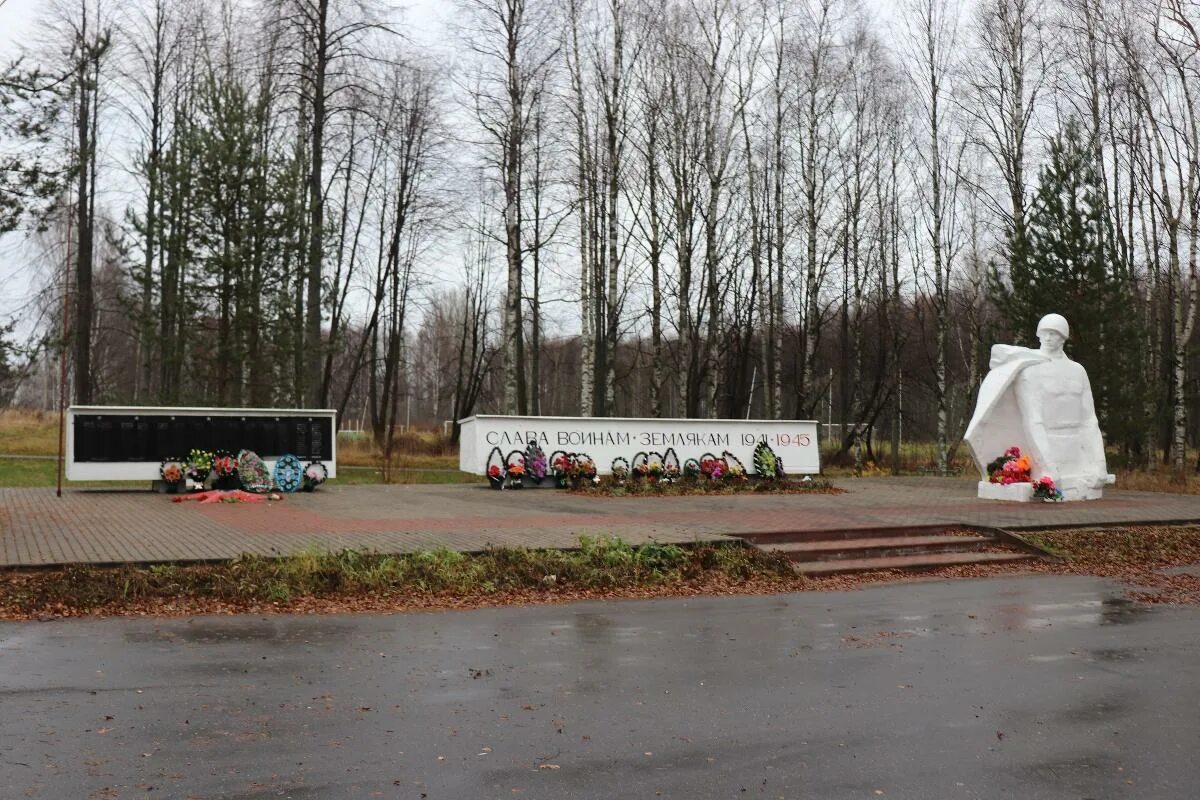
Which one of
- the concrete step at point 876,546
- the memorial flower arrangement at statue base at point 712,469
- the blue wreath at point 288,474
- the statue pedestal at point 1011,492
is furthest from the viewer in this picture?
the memorial flower arrangement at statue base at point 712,469


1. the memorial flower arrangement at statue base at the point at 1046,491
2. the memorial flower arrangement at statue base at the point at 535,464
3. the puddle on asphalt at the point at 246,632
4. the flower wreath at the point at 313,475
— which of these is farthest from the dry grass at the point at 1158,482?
the puddle on asphalt at the point at 246,632

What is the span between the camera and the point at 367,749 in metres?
5.24

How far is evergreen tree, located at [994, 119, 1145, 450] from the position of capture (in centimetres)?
3050

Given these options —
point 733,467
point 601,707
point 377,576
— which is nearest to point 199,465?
point 377,576

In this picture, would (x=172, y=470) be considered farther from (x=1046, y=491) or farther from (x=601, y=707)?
(x=1046, y=491)

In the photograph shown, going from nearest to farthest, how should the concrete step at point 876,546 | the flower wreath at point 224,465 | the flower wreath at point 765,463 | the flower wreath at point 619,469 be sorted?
the concrete step at point 876,546
the flower wreath at point 224,465
the flower wreath at point 619,469
the flower wreath at point 765,463

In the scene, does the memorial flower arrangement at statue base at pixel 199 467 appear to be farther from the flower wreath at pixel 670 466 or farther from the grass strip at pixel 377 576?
the flower wreath at pixel 670 466

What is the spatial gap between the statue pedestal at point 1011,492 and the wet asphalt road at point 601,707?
1122 centimetres

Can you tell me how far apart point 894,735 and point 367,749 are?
286 cm

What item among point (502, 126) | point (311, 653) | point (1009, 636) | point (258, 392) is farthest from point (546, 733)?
point (502, 126)

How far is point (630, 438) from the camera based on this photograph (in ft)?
81.7

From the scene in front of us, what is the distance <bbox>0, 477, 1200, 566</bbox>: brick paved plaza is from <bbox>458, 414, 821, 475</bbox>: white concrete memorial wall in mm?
1271

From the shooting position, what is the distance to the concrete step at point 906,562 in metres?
12.9

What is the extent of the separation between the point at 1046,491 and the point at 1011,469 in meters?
0.80
